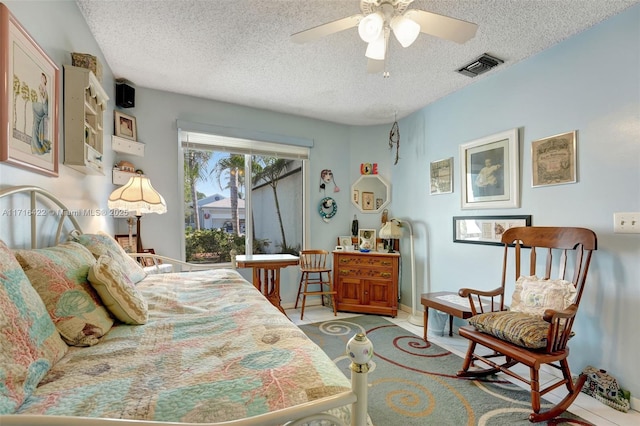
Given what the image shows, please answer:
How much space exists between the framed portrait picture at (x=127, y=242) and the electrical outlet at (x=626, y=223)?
3.66 m

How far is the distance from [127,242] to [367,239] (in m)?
2.62

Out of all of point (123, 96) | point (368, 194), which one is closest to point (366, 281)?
point (368, 194)

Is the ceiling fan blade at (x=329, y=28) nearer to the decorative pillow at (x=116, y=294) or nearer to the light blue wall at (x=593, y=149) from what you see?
the decorative pillow at (x=116, y=294)

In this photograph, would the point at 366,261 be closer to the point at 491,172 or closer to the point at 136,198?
the point at 491,172

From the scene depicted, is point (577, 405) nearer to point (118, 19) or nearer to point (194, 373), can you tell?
point (194, 373)

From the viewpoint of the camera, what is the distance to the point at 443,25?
1429mm

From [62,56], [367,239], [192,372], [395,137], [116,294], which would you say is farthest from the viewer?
[395,137]

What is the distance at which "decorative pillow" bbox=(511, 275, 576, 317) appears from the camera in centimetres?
183

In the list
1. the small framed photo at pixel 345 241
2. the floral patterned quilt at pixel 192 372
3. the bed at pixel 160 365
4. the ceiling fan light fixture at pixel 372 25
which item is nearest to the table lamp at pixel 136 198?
the bed at pixel 160 365

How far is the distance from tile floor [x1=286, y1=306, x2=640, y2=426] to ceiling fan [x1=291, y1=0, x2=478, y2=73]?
2.21m

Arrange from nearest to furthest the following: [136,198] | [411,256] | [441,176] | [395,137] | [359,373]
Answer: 1. [359,373]
2. [136,198]
3. [441,176]
4. [411,256]
5. [395,137]

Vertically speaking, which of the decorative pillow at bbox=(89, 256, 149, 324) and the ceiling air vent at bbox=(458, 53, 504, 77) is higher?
the ceiling air vent at bbox=(458, 53, 504, 77)

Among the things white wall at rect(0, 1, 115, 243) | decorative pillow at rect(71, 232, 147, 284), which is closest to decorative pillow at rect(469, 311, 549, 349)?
decorative pillow at rect(71, 232, 147, 284)

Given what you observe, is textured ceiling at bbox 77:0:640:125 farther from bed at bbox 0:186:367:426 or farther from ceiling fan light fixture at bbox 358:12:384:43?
bed at bbox 0:186:367:426
